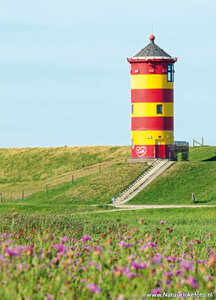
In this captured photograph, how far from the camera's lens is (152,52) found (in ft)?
191

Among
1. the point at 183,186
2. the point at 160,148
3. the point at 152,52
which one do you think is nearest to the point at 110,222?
the point at 183,186

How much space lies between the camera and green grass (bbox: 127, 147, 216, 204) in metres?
50.2

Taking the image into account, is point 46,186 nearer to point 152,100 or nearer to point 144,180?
point 144,180

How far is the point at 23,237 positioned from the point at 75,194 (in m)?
37.5

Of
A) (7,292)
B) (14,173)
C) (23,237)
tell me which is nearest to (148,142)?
(14,173)

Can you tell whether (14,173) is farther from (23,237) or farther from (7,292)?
(7,292)

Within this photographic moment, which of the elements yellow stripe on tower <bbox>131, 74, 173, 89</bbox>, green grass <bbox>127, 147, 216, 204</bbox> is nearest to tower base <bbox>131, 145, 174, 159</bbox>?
green grass <bbox>127, 147, 216, 204</bbox>

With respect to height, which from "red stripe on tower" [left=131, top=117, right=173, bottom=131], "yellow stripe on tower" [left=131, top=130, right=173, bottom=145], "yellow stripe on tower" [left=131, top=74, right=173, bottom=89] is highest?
"yellow stripe on tower" [left=131, top=74, right=173, bottom=89]

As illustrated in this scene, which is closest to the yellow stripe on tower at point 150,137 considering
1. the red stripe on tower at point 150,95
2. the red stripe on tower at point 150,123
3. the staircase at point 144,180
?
the red stripe on tower at point 150,123

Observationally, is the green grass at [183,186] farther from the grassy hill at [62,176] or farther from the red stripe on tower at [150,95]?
the red stripe on tower at [150,95]

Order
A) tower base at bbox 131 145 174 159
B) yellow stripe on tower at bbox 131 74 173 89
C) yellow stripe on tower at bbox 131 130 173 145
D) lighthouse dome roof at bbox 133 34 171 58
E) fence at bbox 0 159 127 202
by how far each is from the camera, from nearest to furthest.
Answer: yellow stripe on tower at bbox 131 74 173 89, yellow stripe on tower at bbox 131 130 173 145, lighthouse dome roof at bbox 133 34 171 58, tower base at bbox 131 145 174 159, fence at bbox 0 159 127 202

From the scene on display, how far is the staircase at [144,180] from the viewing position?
5209cm

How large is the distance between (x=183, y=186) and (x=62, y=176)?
20.4 m

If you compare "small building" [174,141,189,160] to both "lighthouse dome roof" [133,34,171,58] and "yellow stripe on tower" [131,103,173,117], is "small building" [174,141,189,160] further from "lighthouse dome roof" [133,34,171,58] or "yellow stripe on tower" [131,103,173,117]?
"lighthouse dome roof" [133,34,171,58]
